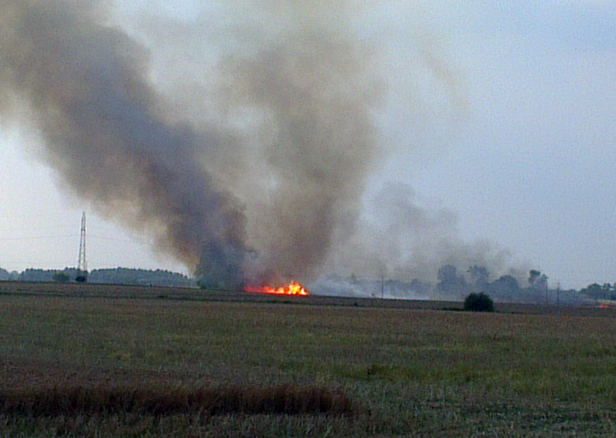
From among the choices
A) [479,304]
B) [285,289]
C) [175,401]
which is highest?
[285,289]

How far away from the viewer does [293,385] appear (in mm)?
15031

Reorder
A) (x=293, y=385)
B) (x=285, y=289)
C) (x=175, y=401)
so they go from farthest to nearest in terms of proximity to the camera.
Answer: (x=285, y=289) → (x=293, y=385) → (x=175, y=401)

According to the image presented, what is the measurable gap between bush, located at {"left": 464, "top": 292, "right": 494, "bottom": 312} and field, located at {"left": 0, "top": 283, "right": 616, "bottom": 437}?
44.1 m

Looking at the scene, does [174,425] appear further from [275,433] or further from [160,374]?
[160,374]

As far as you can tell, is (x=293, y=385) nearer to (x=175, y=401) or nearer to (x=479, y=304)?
(x=175, y=401)

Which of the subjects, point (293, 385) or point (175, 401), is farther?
point (293, 385)

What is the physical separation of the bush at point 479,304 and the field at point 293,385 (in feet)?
145

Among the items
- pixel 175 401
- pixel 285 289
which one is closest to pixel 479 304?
pixel 285 289

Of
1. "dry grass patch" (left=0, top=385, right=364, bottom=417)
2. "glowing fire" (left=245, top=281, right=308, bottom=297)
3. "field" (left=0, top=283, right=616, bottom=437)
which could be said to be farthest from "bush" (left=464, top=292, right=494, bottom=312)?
"dry grass patch" (left=0, top=385, right=364, bottom=417)

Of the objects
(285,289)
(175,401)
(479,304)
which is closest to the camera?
(175,401)

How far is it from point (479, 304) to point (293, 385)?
6275 cm

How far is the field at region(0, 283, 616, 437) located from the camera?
11.6 m

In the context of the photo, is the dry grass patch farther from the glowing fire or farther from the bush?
the glowing fire

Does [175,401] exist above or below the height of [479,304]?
below
